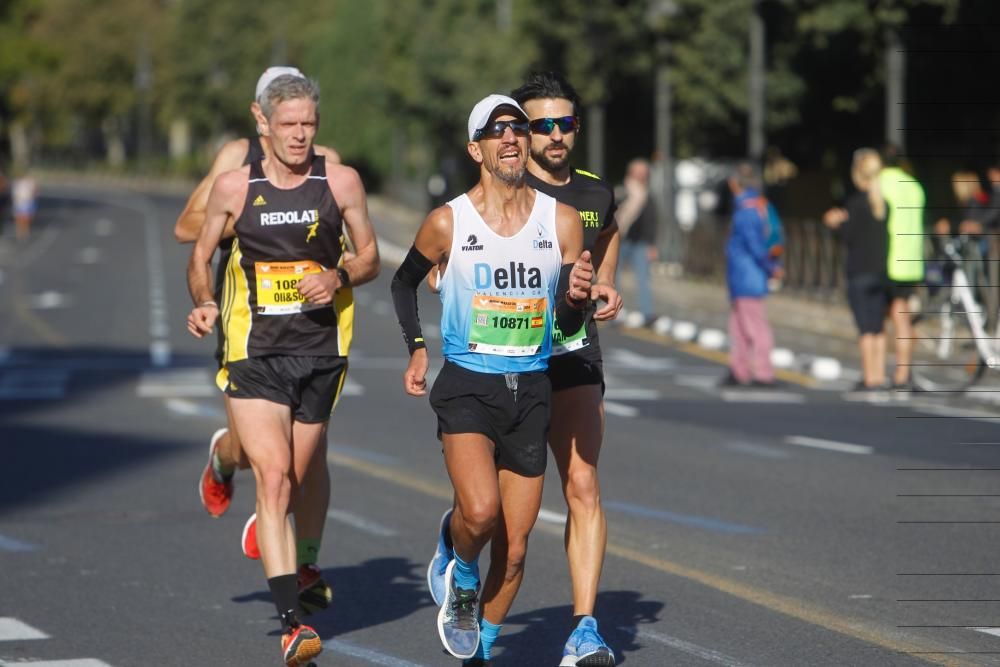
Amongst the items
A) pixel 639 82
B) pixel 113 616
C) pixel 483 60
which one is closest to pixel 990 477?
pixel 113 616

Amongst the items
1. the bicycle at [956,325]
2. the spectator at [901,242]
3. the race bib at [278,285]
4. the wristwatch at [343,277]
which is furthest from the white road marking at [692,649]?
the bicycle at [956,325]

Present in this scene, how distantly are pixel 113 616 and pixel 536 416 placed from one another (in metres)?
2.59

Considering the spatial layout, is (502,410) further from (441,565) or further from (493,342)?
(441,565)

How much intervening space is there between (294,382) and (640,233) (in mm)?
18660

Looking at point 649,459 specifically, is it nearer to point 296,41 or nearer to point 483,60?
point 483,60

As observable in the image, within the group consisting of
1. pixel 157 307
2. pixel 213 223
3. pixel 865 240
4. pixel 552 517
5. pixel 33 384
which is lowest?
pixel 157 307

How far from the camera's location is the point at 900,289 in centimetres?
1745

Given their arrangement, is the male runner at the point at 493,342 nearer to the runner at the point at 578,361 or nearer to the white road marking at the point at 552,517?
the runner at the point at 578,361

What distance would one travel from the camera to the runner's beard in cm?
741

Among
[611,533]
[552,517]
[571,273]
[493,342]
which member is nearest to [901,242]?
[552,517]

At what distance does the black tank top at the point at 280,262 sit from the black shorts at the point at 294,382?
36 millimetres

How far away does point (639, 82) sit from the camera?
46.2m

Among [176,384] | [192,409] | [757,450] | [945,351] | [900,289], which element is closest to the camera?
[757,450]

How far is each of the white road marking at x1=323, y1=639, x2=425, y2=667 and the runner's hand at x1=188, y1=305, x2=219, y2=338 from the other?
1.29m
